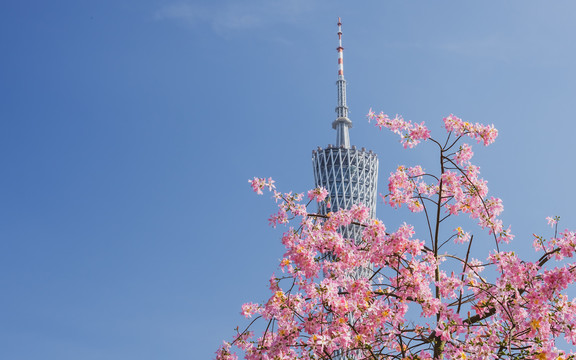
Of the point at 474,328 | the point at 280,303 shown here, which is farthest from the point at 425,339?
the point at 280,303

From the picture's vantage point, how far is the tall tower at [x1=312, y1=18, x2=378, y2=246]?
3100 inches

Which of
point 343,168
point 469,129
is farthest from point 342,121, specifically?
point 469,129

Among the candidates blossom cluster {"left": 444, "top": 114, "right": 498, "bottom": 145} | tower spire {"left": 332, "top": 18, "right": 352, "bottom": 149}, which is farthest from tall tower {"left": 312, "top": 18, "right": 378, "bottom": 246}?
blossom cluster {"left": 444, "top": 114, "right": 498, "bottom": 145}

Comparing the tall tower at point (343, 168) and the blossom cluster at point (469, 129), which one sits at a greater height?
the tall tower at point (343, 168)

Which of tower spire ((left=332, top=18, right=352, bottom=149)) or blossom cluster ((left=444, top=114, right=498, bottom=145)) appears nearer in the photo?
blossom cluster ((left=444, top=114, right=498, bottom=145))

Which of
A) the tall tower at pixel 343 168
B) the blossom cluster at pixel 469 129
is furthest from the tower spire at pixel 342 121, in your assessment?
Answer: the blossom cluster at pixel 469 129

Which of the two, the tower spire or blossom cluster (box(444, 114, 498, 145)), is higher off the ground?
the tower spire

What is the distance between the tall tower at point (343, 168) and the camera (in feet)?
258

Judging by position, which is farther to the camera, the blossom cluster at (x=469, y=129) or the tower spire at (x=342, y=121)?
the tower spire at (x=342, y=121)

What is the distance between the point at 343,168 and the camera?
79.4 meters

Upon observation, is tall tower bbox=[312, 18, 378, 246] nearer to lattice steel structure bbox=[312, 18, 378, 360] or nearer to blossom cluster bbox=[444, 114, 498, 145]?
lattice steel structure bbox=[312, 18, 378, 360]

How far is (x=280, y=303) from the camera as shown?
809 centimetres

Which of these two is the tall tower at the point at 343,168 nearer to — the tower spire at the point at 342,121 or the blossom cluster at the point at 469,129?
the tower spire at the point at 342,121

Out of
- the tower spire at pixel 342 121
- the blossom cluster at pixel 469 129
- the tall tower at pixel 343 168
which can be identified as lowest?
the blossom cluster at pixel 469 129
